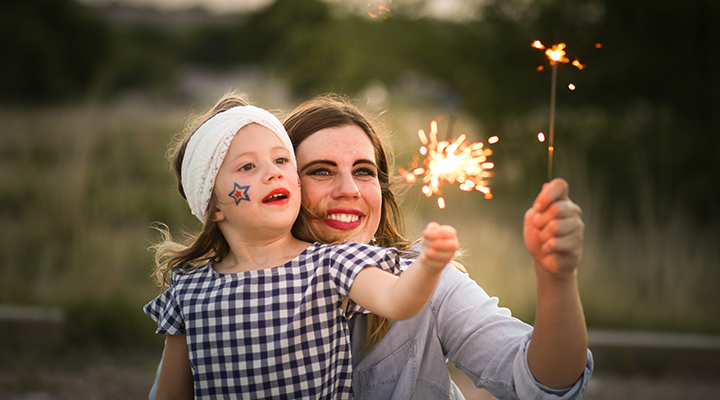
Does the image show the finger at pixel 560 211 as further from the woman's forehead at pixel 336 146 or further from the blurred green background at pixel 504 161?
the blurred green background at pixel 504 161

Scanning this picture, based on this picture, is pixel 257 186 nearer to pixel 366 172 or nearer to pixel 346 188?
pixel 346 188

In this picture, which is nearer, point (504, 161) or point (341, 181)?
point (341, 181)

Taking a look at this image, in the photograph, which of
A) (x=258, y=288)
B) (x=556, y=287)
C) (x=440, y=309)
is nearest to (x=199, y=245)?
(x=258, y=288)

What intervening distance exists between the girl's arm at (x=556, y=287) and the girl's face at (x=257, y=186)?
0.73 metres

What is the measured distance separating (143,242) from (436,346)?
16.5 ft

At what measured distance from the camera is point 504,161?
7184 mm

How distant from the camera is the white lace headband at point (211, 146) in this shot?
1756mm

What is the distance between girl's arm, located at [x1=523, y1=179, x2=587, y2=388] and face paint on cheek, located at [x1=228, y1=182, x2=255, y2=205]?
0.83 meters

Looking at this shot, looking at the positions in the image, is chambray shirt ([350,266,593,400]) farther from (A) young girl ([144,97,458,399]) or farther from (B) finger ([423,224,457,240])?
(B) finger ([423,224,457,240])

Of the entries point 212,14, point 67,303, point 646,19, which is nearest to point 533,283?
point 646,19

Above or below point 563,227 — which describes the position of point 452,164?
above

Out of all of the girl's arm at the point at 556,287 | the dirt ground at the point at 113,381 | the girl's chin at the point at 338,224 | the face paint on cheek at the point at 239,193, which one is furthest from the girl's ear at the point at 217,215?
the dirt ground at the point at 113,381

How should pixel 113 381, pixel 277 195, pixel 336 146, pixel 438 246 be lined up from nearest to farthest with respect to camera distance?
pixel 438 246 < pixel 277 195 < pixel 336 146 < pixel 113 381

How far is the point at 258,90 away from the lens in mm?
10750
